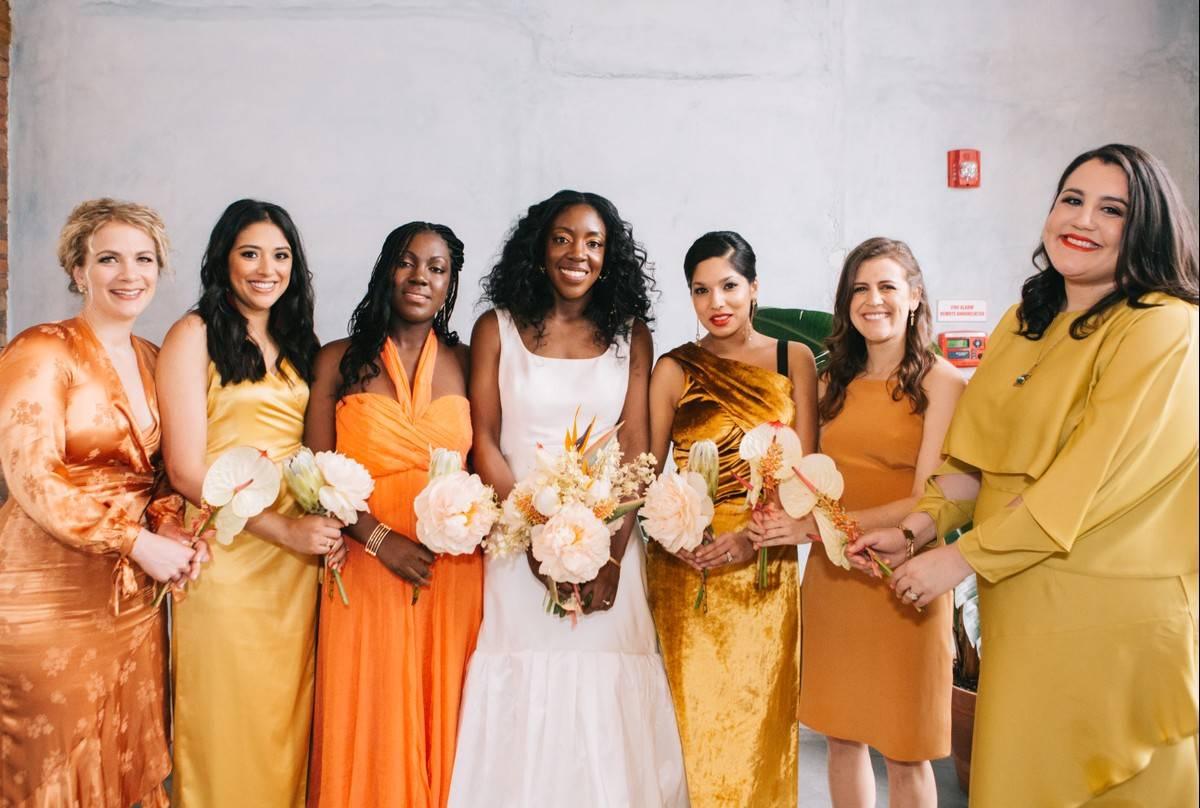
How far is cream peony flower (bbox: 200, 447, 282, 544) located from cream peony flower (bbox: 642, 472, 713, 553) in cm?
108

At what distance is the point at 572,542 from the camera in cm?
236

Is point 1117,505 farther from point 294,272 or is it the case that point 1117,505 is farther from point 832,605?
point 294,272

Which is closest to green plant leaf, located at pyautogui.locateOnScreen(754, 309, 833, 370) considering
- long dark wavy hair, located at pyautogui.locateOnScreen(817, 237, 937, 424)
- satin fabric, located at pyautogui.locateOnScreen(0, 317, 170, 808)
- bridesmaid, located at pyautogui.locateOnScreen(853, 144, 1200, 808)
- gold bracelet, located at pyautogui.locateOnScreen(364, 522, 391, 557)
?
long dark wavy hair, located at pyautogui.locateOnScreen(817, 237, 937, 424)

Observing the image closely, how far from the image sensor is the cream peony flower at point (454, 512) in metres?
2.41

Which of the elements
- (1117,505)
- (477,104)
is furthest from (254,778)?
(477,104)

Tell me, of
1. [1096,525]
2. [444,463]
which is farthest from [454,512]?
[1096,525]

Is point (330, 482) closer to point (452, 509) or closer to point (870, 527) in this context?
point (452, 509)

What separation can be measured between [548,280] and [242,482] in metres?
1.15

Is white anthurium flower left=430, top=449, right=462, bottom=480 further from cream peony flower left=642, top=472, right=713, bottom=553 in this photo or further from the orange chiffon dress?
cream peony flower left=642, top=472, right=713, bottom=553

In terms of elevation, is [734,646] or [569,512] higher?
[569,512]

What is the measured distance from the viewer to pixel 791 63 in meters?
4.70

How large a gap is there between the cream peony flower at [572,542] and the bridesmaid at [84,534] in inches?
41.4

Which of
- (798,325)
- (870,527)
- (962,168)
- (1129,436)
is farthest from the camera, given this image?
(962,168)

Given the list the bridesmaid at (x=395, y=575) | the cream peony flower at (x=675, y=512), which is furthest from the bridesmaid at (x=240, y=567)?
the cream peony flower at (x=675, y=512)
